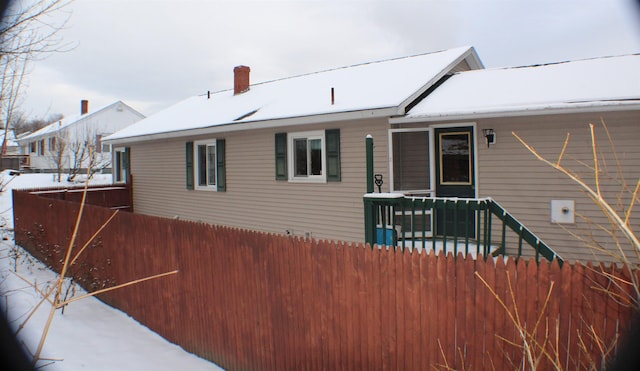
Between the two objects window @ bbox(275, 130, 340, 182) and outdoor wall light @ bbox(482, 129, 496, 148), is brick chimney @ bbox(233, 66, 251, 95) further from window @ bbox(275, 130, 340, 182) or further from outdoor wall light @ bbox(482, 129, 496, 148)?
outdoor wall light @ bbox(482, 129, 496, 148)

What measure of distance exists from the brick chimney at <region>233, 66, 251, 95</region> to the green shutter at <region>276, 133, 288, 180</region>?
5.64m

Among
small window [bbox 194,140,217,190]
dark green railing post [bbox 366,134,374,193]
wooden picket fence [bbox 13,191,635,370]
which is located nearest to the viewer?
wooden picket fence [bbox 13,191,635,370]

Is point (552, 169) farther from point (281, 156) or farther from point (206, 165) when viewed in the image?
point (206, 165)

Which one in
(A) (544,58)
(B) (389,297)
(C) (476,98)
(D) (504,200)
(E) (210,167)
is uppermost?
(A) (544,58)

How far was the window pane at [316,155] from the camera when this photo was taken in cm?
945

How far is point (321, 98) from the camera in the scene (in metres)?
10.2

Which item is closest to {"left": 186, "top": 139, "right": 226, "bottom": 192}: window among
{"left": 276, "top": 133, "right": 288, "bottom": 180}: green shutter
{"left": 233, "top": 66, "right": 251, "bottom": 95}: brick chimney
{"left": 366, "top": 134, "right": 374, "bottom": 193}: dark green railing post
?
{"left": 276, "top": 133, "right": 288, "bottom": 180}: green shutter

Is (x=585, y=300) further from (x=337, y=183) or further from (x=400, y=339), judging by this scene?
(x=337, y=183)

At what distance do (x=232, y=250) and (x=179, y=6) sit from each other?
16.9ft

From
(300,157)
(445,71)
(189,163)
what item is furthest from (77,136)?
(445,71)

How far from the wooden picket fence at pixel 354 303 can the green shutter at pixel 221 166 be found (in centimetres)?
508

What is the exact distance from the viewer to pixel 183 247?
5.45 metres

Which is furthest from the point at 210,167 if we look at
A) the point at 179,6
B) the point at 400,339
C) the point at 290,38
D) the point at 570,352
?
the point at 570,352

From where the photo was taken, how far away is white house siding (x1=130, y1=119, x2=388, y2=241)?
873 cm
